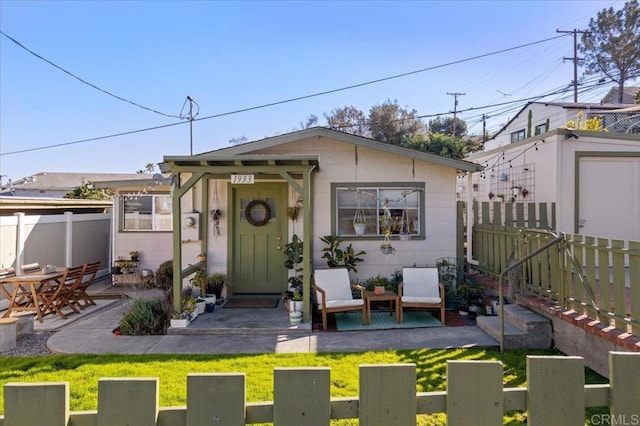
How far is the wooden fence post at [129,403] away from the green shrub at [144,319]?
500 centimetres

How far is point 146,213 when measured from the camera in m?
9.81

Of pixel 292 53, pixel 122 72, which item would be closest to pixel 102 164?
pixel 122 72

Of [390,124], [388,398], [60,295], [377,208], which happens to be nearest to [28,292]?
[60,295]

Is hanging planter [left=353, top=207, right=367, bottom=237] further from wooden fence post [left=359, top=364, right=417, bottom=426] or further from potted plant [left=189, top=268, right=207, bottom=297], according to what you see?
wooden fence post [left=359, top=364, right=417, bottom=426]

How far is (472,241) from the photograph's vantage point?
815 centimetres

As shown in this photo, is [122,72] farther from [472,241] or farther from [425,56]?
[472,241]

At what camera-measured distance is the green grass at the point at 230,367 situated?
12.7 ft

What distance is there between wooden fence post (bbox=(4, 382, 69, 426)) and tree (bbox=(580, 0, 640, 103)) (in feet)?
94.0

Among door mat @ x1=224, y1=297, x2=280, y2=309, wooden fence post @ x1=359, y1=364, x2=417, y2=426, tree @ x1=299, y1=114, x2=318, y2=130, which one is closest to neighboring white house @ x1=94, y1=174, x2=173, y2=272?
door mat @ x1=224, y1=297, x2=280, y2=309

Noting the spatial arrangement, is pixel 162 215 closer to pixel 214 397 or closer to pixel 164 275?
pixel 164 275

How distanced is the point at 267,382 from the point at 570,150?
7.24 m

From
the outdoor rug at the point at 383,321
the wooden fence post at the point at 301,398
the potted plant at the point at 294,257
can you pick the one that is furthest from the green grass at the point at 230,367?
the wooden fence post at the point at 301,398

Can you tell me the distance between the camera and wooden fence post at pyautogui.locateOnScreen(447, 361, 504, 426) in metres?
1.46

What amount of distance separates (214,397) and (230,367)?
3.35m
